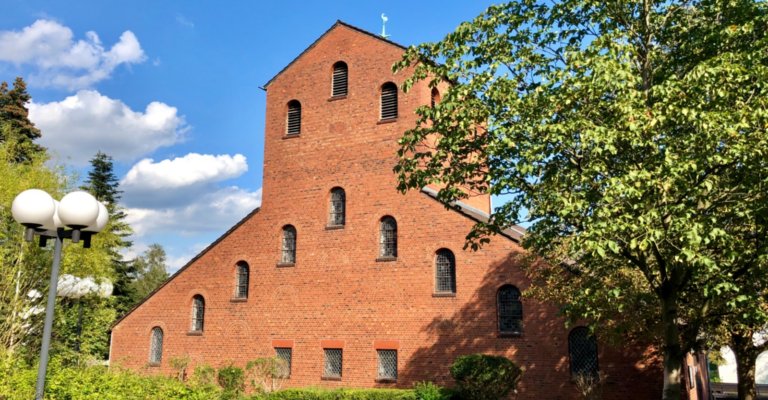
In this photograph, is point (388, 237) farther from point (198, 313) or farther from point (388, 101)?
point (198, 313)

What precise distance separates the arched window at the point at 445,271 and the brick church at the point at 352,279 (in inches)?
1.4

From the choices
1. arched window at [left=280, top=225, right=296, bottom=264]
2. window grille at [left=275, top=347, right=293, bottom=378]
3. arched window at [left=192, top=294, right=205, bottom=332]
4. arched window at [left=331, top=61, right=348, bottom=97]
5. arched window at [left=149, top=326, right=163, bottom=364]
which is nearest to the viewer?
window grille at [left=275, top=347, right=293, bottom=378]

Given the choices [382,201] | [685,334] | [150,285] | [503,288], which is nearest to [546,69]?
[685,334]

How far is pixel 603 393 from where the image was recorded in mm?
16516

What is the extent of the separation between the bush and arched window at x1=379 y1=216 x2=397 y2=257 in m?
5.64

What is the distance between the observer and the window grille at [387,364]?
1967cm

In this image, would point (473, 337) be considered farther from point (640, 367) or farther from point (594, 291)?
point (594, 291)

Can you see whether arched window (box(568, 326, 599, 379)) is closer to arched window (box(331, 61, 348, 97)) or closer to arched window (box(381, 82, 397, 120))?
arched window (box(381, 82, 397, 120))

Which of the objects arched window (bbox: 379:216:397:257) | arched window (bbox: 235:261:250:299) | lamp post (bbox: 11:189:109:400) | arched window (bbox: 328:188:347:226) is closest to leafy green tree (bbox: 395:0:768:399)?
lamp post (bbox: 11:189:109:400)

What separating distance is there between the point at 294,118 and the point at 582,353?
14.2 meters

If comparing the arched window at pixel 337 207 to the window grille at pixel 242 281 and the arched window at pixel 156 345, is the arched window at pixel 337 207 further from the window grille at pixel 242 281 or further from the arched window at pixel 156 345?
the arched window at pixel 156 345

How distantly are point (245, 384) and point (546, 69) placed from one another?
1605 centimetres

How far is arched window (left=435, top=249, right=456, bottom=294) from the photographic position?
63.8 ft

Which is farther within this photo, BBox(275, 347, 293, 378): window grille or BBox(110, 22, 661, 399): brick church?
BBox(275, 347, 293, 378): window grille
